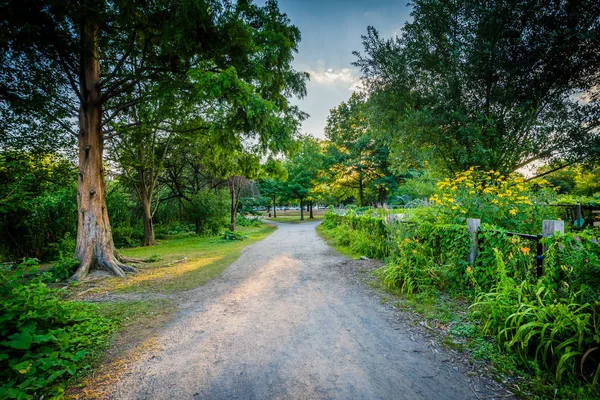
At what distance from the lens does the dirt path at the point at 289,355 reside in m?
2.19

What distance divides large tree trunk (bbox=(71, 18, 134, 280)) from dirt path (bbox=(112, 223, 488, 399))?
4024mm

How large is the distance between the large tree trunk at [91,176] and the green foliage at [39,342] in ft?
12.0

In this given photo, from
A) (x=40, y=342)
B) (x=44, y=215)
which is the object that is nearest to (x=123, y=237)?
(x=44, y=215)

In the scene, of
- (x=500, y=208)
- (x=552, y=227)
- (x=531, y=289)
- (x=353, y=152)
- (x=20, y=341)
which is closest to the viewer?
(x=20, y=341)

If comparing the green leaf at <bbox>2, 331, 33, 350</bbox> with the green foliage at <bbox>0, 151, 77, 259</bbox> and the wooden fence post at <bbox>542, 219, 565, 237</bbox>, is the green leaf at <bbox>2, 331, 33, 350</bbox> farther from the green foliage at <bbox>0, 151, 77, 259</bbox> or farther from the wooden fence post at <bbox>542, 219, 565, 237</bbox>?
the green foliage at <bbox>0, 151, 77, 259</bbox>

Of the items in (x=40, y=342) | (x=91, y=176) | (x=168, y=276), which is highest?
(x=91, y=176)

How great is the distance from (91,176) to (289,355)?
24.2ft

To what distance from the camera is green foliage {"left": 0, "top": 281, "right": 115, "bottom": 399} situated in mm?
2162

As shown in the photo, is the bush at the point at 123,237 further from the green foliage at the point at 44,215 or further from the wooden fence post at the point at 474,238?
the wooden fence post at the point at 474,238

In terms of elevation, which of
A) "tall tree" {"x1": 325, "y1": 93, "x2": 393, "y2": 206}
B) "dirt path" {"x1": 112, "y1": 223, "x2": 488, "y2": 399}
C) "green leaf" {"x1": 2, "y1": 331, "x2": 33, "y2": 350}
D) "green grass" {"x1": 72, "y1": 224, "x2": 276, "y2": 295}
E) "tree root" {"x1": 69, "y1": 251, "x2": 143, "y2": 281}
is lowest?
"green grass" {"x1": 72, "y1": 224, "x2": 276, "y2": 295}

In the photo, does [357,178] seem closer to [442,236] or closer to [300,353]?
[442,236]

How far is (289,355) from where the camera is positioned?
8.91 feet

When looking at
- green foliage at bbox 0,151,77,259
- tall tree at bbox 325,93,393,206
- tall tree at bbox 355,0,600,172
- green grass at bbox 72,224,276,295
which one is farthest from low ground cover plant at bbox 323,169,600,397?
tall tree at bbox 325,93,393,206

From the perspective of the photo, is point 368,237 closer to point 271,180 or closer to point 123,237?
point 123,237
